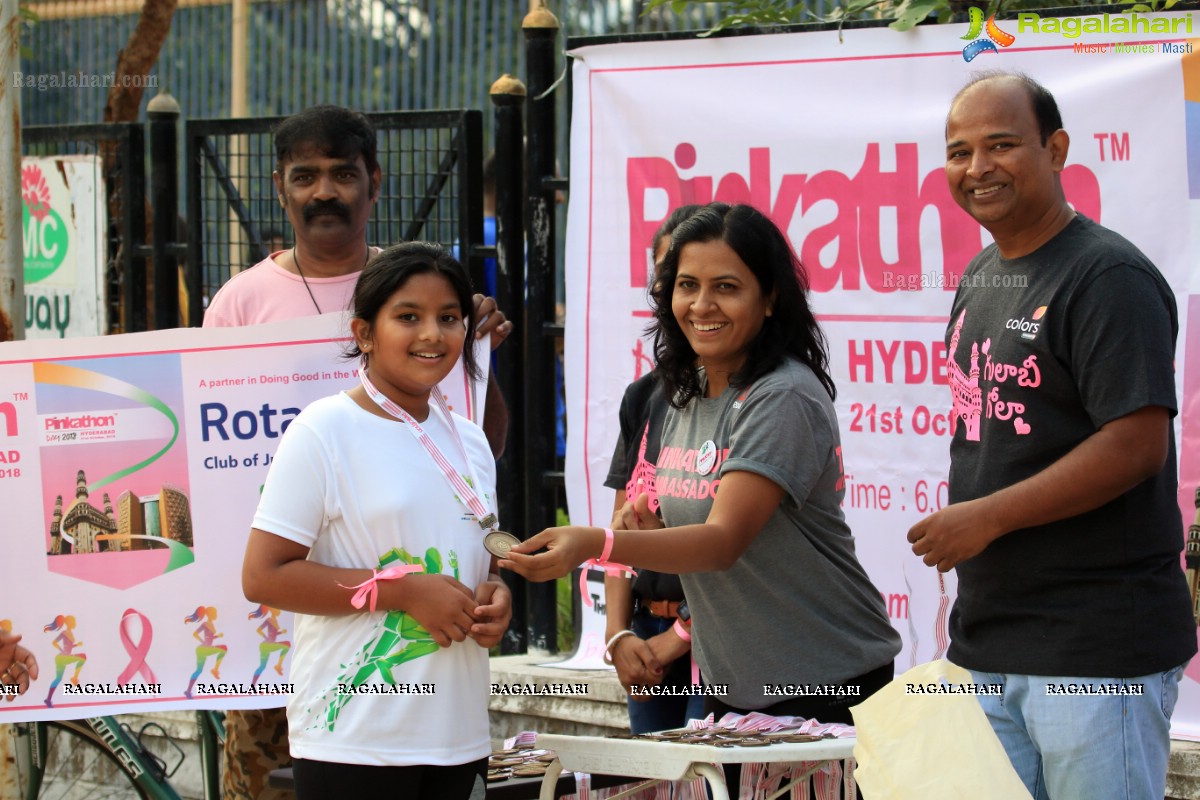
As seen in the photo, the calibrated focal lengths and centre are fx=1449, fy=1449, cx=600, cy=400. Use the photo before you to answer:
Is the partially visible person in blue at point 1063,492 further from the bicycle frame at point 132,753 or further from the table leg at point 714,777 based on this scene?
the bicycle frame at point 132,753

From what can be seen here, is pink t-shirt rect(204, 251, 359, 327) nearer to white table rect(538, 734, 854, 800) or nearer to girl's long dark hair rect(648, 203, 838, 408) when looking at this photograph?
girl's long dark hair rect(648, 203, 838, 408)

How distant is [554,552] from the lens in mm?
2826

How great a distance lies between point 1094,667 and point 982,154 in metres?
1.06

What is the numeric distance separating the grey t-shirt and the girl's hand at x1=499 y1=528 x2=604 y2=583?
0.33 meters

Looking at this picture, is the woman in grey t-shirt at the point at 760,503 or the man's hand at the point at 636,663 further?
the man's hand at the point at 636,663

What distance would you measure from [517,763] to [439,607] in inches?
24.6

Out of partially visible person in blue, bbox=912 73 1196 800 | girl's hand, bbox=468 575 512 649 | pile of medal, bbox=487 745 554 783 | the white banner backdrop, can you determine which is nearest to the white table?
pile of medal, bbox=487 745 554 783

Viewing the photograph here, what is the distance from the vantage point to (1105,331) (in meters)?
2.76

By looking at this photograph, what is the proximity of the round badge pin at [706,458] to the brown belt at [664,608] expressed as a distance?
673 millimetres

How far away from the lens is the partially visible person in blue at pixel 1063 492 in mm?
2762

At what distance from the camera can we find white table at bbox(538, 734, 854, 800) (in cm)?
280

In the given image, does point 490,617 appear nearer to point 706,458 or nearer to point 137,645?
point 706,458

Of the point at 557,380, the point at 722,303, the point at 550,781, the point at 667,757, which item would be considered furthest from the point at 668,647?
the point at 557,380

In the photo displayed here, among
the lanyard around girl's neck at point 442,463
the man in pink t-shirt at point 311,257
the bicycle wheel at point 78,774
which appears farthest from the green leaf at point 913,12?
the bicycle wheel at point 78,774
